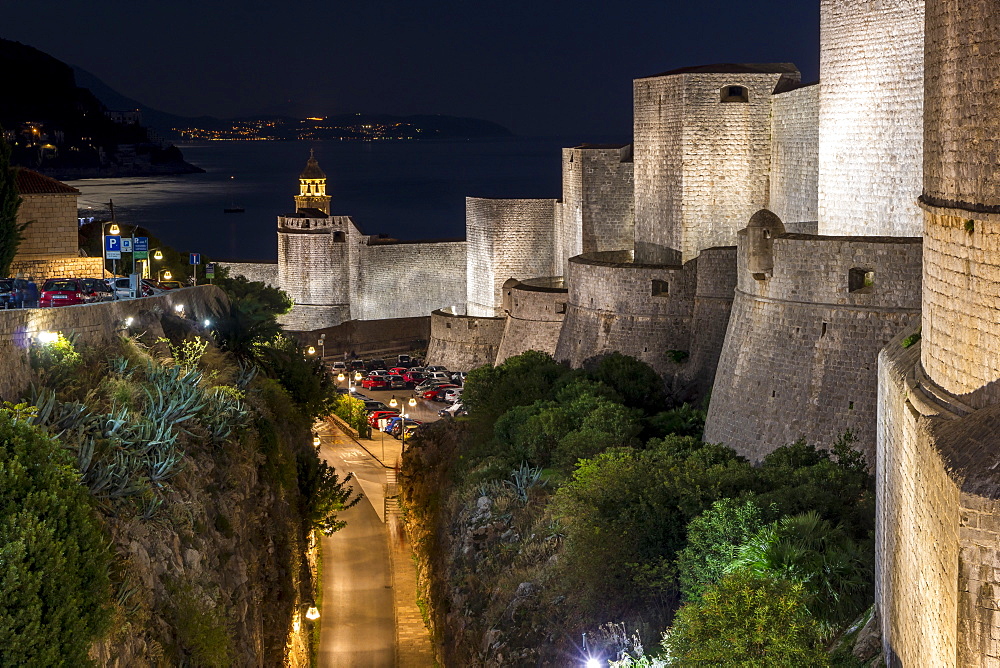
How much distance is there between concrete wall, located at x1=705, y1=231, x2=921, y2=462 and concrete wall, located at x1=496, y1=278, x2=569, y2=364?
14790mm

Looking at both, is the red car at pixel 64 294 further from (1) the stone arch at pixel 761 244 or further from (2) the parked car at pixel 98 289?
(1) the stone arch at pixel 761 244

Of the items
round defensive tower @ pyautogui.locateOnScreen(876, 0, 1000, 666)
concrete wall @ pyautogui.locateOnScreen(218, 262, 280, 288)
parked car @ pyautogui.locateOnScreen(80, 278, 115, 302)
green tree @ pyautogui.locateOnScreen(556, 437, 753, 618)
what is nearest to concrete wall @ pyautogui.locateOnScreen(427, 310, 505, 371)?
concrete wall @ pyautogui.locateOnScreen(218, 262, 280, 288)

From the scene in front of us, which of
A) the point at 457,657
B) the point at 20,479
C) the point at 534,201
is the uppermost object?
the point at 534,201

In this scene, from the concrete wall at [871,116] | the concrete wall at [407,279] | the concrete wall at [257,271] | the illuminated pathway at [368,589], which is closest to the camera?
the concrete wall at [871,116]

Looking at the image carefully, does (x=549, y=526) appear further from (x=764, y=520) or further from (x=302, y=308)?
(x=302, y=308)

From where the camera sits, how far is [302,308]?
185 ft

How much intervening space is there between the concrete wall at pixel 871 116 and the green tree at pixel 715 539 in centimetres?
669

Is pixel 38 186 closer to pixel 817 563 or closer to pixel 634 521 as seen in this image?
pixel 634 521

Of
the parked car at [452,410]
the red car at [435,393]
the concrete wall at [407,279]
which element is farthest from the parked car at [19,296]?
the concrete wall at [407,279]

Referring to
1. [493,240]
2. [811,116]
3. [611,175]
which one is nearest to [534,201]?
[493,240]

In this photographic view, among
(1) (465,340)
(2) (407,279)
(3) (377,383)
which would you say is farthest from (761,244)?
(2) (407,279)

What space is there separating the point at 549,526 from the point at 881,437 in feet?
33.2

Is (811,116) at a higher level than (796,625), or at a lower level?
higher

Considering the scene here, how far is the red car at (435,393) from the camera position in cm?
4472
